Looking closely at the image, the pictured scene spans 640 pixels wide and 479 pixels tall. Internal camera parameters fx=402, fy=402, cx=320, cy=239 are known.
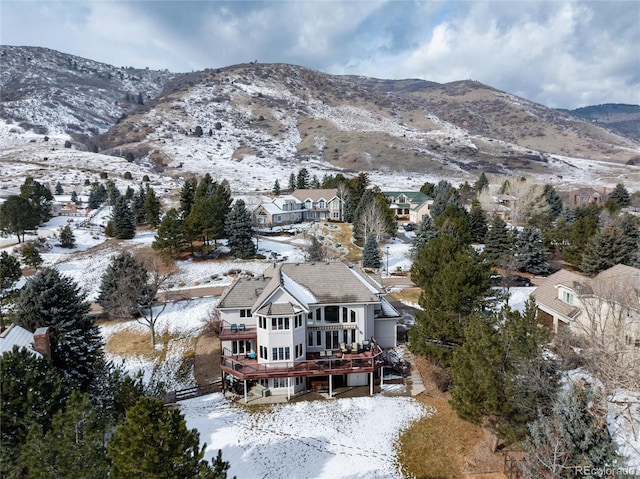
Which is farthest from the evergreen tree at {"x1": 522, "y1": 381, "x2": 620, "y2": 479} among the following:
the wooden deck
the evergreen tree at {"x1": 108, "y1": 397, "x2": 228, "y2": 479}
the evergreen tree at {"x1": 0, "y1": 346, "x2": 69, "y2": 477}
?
the evergreen tree at {"x1": 0, "y1": 346, "x2": 69, "y2": 477}

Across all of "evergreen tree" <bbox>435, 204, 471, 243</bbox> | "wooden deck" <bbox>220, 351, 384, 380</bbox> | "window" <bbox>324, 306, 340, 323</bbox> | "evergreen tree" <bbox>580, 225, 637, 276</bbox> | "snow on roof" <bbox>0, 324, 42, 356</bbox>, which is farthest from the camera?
"evergreen tree" <bbox>435, 204, 471, 243</bbox>

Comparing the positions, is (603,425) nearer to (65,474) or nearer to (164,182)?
(65,474)

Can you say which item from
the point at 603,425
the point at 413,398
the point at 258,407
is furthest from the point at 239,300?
the point at 603,425

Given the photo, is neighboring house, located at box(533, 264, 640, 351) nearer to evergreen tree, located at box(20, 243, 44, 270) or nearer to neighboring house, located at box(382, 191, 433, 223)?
neighboring house, located at box(382, 191, 433, 223)

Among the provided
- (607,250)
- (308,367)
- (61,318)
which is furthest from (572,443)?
(607,250)

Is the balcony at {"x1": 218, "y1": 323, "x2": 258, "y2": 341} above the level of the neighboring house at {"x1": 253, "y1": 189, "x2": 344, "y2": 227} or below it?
below

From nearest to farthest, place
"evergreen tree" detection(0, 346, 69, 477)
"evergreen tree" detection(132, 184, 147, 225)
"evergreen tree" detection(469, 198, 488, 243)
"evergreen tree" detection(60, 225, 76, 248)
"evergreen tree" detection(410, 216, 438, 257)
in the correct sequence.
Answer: "evergreen tree" detection(0, 346, 69, 477)
"evergreen tree" detection(410, 216, 438, 257)
"evergreen tree" detection(60, 225, 76, 248)
"evergreen tree" detection(469, 198, 488, 243)
"evergreen tree" detection(132, 184, 147, 225)

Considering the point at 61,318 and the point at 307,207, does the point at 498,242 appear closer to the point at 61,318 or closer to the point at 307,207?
the point at 307,207

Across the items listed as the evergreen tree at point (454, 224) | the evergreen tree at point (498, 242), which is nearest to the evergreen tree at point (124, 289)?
the evergreen tree at point (454, 224)

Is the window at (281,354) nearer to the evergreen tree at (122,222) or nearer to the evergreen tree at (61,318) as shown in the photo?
the evergreen tree at (61,318)
